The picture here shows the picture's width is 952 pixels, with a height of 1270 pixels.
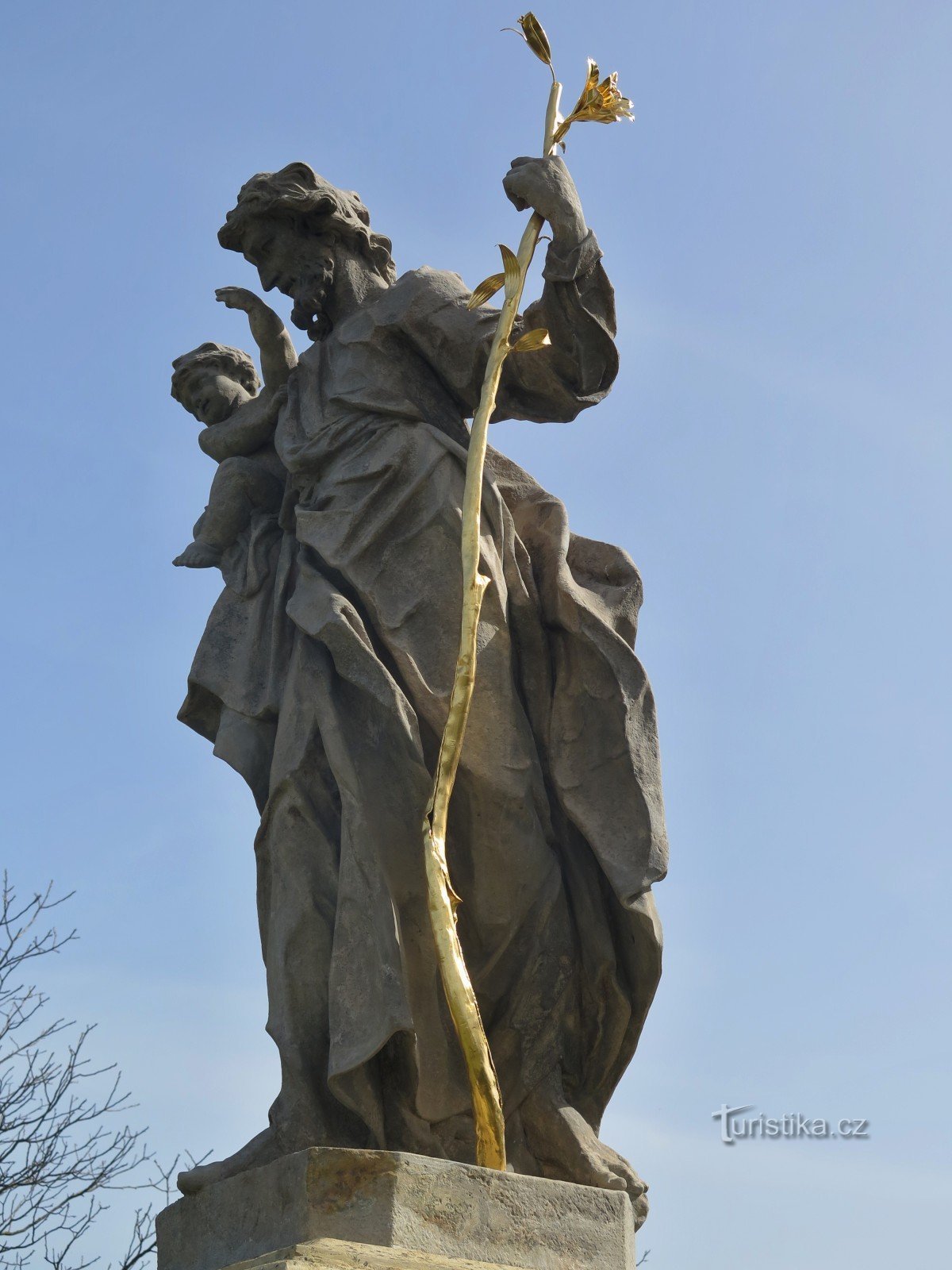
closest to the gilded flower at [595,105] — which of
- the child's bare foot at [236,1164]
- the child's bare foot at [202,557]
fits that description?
the child's bare foot at [202,557]

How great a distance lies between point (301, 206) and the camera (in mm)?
6227

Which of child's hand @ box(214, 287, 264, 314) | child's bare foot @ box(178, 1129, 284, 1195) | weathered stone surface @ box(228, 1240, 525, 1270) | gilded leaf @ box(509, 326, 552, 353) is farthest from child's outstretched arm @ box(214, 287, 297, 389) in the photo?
weathered stone surface @ box(228, 1240, 525, 1270)

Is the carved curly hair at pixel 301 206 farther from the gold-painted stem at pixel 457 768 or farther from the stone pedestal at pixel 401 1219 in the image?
the stone pedestal at pixel 401 1219

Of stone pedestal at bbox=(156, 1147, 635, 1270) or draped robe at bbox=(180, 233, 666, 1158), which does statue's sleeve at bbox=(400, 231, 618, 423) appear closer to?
draped robe at bbox=(180, 233, 666, 1158)

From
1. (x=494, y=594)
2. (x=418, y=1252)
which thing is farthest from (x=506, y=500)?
(x=418, y=1252)

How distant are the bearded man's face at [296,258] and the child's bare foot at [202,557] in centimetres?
81

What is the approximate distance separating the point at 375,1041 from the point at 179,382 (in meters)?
2.47

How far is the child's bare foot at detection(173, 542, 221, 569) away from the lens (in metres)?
6.34

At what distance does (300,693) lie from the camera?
18.8ft

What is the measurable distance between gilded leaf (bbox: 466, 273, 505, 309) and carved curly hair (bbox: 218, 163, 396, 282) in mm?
629

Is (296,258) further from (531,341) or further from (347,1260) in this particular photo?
(347,1260)

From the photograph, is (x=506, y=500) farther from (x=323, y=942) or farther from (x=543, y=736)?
(x=323, y=942)

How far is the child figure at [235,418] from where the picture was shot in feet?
20.8

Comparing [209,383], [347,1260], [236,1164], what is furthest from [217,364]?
[347,1260]
